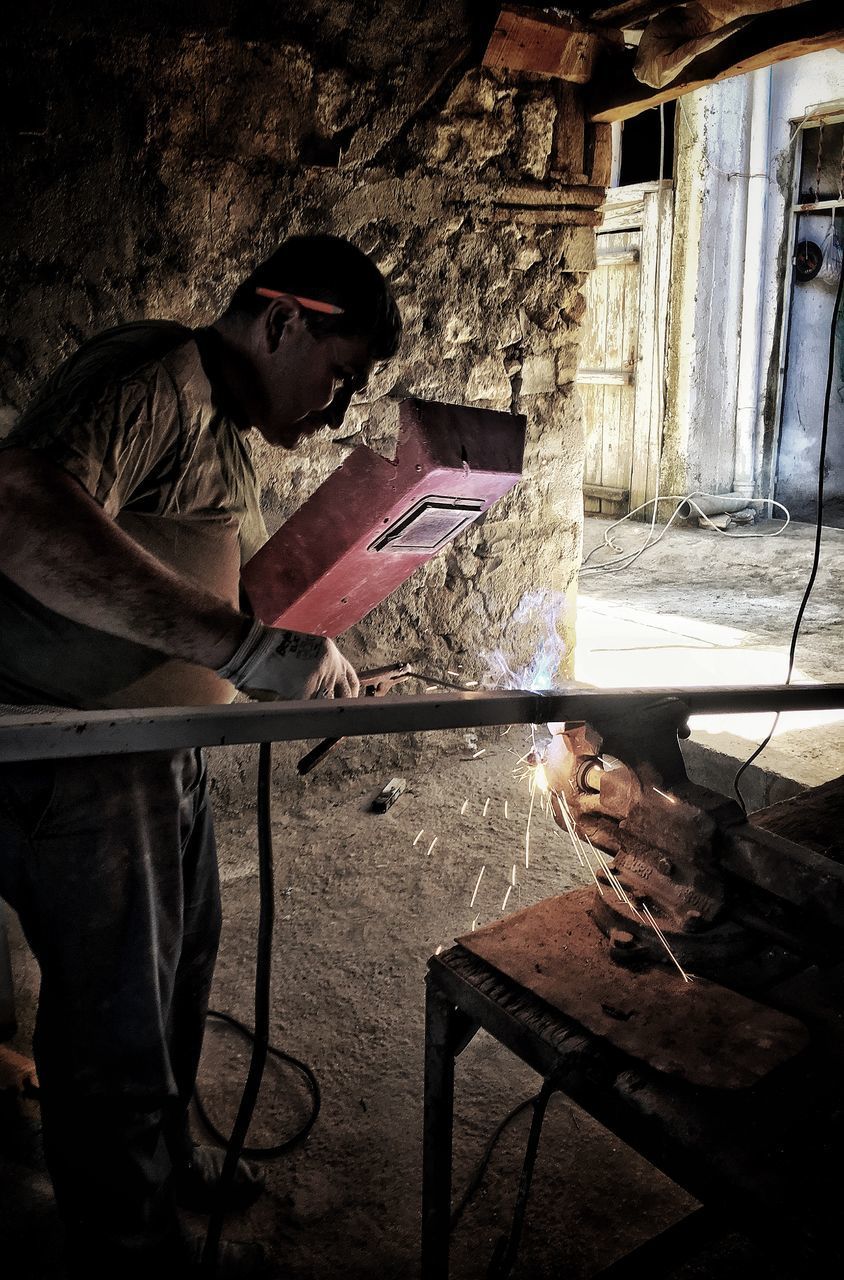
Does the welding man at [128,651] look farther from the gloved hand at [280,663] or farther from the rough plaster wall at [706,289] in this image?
the rough plaster wall at [706,289]

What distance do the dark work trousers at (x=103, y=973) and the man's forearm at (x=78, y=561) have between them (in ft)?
0.85

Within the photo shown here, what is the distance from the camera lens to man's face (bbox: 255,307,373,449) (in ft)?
5.66

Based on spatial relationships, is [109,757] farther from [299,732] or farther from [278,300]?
[278,300]

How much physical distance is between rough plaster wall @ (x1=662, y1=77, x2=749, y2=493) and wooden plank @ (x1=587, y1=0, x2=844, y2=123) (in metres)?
4.55

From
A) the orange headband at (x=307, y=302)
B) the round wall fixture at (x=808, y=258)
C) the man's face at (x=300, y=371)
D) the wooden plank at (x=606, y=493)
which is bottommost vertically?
the wooden plank at (x=606, y=493)

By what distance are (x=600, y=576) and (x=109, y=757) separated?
601 centimetres

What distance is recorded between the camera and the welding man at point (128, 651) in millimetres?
1415

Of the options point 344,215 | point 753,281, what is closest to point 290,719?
point 344,215

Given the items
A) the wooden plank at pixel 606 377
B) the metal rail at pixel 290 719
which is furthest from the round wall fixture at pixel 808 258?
the metal rail at pixel 290 719

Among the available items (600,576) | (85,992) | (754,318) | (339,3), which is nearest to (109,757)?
(85,992)

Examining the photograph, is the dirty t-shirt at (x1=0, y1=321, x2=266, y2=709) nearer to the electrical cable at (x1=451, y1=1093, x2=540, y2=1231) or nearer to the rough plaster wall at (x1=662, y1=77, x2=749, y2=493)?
the electrical cable at (x1=451, y1=1093, x2=540, y2=1231)

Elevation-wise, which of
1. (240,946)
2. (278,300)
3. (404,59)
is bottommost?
(240,946)

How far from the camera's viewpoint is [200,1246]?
1.78 meters

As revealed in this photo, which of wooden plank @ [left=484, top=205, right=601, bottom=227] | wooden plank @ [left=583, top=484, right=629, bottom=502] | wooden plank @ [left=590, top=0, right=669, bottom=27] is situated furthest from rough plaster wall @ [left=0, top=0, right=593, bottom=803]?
wooden plank @ [left=583, top=484, right=629, bottom=502]
